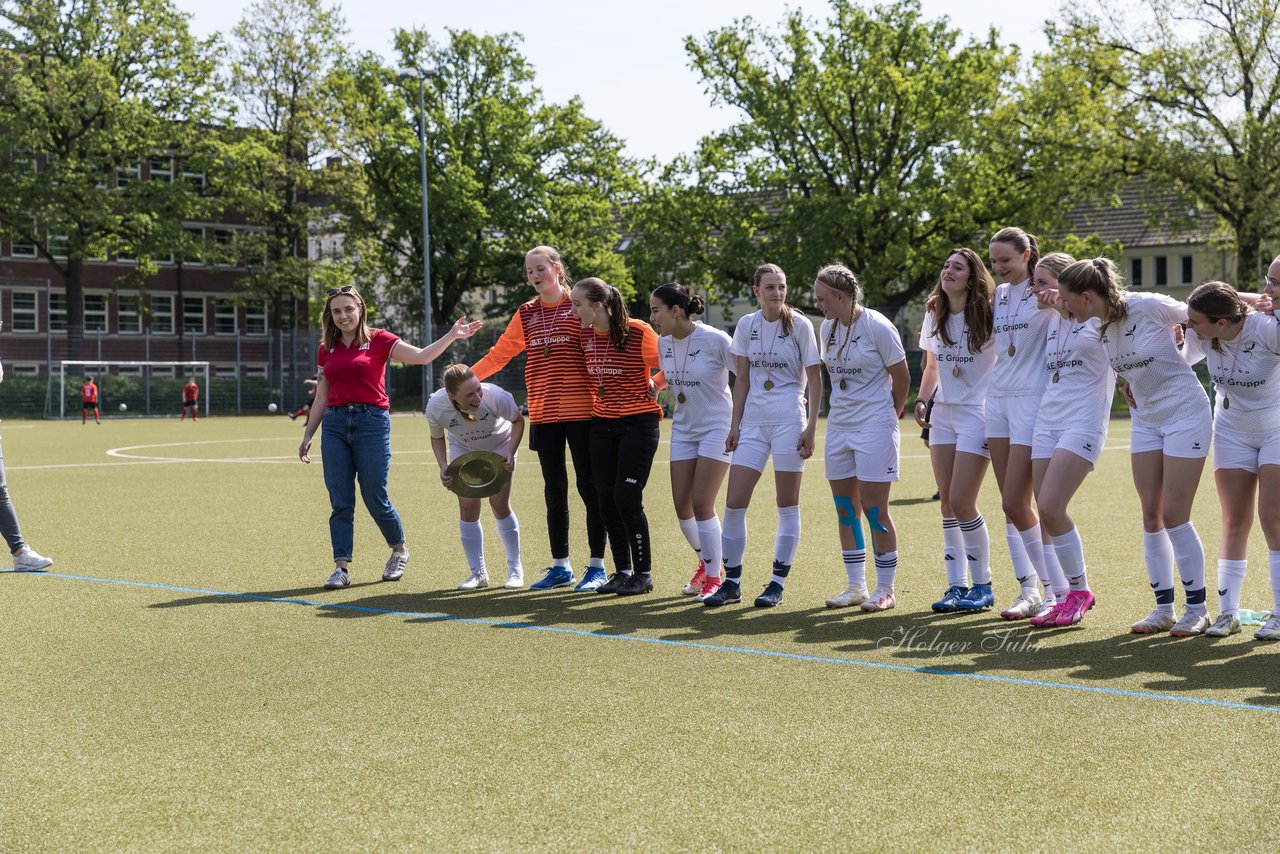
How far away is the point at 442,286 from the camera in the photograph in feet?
192

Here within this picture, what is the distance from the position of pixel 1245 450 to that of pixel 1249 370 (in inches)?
15.5

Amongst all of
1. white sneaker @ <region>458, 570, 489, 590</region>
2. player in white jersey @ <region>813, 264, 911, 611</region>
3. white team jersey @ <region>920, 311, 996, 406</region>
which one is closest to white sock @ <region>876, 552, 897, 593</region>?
player in white jersey @ <region>813, 264, 911, 611</region>

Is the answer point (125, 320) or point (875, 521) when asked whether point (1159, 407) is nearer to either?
point (875, 521)

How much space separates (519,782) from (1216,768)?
2173 mm

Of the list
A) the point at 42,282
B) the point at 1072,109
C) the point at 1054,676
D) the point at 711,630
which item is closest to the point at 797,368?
the point at 711,630

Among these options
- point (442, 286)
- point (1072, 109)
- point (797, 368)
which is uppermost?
point (1072, 109)

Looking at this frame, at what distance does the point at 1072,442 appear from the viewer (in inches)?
270

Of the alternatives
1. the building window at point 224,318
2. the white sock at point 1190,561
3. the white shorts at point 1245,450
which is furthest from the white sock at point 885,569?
the building window at point 224,318

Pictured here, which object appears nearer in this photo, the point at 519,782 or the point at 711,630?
the point at 519,782

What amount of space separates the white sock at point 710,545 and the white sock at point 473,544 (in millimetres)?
1487

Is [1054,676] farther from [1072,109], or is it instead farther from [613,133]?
[613,133]

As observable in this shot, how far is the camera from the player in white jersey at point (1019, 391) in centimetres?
720

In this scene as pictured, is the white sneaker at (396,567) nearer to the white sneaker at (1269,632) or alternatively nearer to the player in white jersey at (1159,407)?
the player in white jersey at (1159,407)

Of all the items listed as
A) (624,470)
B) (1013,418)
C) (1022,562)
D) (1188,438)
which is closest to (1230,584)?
(1188,438)
